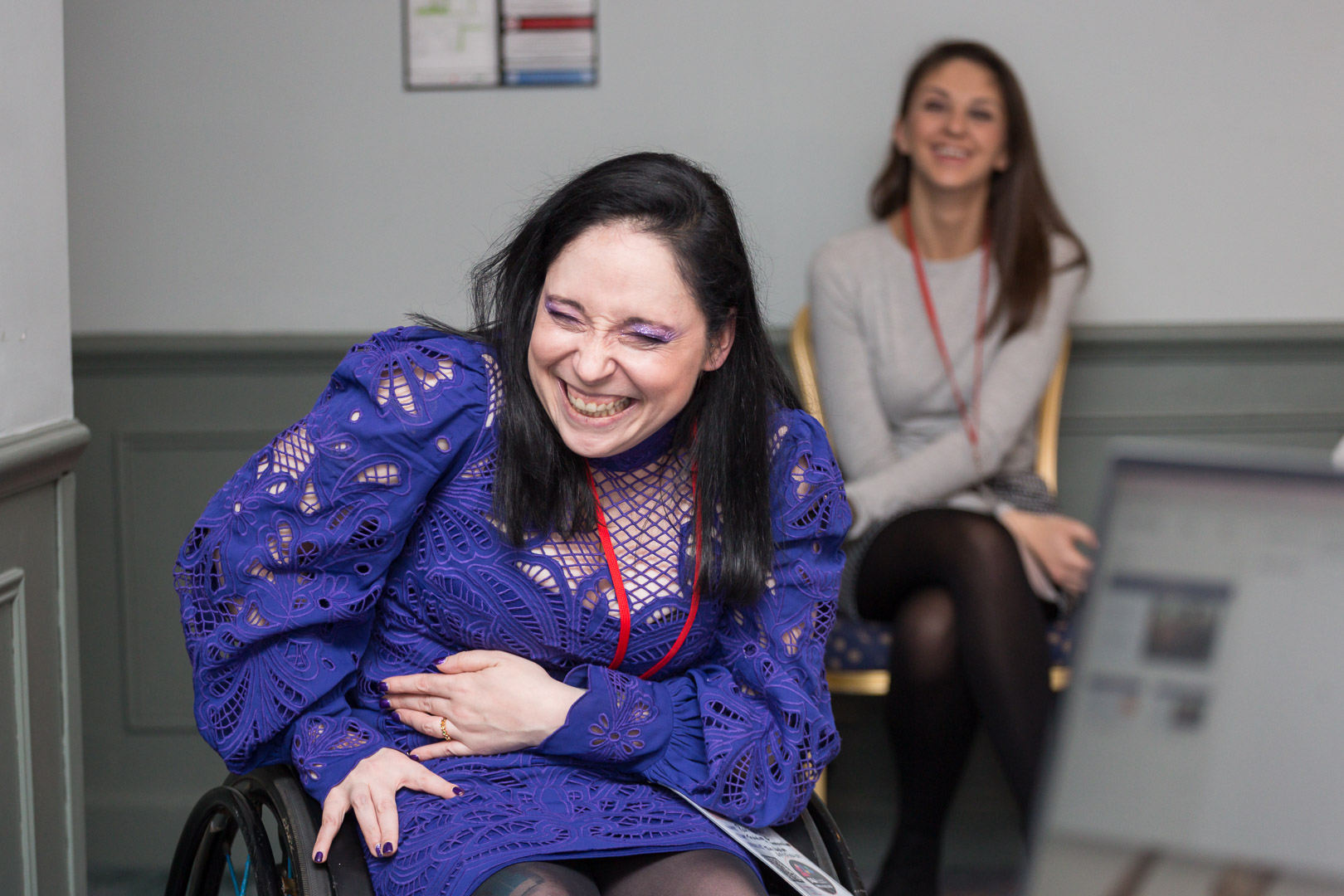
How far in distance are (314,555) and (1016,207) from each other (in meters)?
1.69

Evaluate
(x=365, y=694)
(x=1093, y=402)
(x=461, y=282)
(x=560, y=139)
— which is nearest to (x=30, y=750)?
(x=365, y=694)

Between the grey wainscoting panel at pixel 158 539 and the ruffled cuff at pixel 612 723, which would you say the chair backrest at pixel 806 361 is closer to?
the grey wainscoting panel at pixel 158 539

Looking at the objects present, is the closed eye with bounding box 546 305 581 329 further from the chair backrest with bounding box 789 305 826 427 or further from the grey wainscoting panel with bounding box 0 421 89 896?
the chair backrest with bounding box 789 305 826 427

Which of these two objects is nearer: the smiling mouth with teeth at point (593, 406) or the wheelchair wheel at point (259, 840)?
the wheelchair wheel at point (259, 840)

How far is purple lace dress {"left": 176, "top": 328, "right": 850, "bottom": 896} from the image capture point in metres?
1.32

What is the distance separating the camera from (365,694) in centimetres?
143

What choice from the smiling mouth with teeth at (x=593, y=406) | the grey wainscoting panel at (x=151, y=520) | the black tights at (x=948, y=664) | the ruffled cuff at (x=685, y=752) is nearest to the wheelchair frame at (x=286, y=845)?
the ruffled cuff at (x=685, y=752)

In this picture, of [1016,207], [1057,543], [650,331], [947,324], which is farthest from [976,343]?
[650,331]

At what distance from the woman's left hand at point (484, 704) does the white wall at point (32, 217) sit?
26.8 inches

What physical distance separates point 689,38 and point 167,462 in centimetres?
143

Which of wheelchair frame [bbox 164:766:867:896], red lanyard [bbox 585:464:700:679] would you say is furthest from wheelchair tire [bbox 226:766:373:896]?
red lanyard [bbox 585:464:700:679]

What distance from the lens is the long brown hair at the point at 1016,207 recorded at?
2.44m

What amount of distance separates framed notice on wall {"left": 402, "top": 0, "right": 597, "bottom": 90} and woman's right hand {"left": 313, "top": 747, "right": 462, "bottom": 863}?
65.4 inches

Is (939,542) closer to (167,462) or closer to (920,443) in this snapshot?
(920,443)
